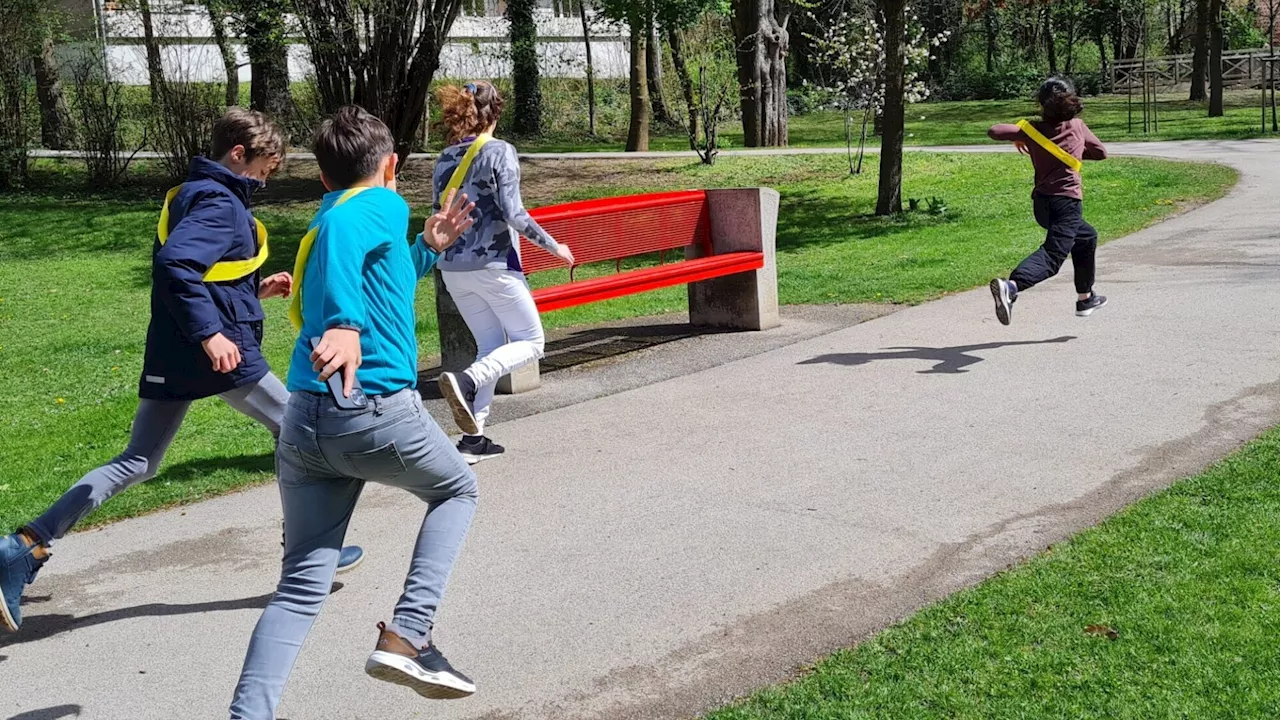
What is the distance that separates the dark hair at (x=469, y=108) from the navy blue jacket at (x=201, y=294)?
66.4 inches

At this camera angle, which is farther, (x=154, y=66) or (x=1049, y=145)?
(x=154, y=66)

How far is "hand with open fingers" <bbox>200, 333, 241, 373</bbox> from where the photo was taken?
4141 millimetres

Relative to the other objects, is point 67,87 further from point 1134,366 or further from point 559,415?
point 1134,366

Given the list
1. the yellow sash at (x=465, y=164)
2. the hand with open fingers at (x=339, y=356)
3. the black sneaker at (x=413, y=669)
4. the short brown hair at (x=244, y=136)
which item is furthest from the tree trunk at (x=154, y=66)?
the black sneaker at (x=413, y=669)

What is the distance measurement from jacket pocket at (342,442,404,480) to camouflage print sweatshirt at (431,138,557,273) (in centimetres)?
283

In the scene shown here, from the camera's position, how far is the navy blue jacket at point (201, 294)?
4.15 meters

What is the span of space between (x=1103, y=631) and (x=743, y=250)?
19.6 ft

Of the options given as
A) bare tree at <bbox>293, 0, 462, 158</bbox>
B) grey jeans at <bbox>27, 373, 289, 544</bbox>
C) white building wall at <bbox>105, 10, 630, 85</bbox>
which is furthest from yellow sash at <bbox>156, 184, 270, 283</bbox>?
white building wall at <bbox>105, 10, 630, 85</bbox>

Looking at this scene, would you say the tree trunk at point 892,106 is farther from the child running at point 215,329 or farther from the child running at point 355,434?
the child running at point 355,434

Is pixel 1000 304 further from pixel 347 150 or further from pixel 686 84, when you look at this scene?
pixel 686 84

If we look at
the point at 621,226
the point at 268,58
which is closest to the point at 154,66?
the point at 268,58

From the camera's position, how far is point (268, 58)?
68.7 ft

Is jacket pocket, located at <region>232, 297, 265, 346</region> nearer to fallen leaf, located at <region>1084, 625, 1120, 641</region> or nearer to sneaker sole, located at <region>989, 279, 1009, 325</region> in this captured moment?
fallen leaf, located at <region>1084, 625, 1120, 641</region>

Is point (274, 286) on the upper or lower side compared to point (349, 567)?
upper
